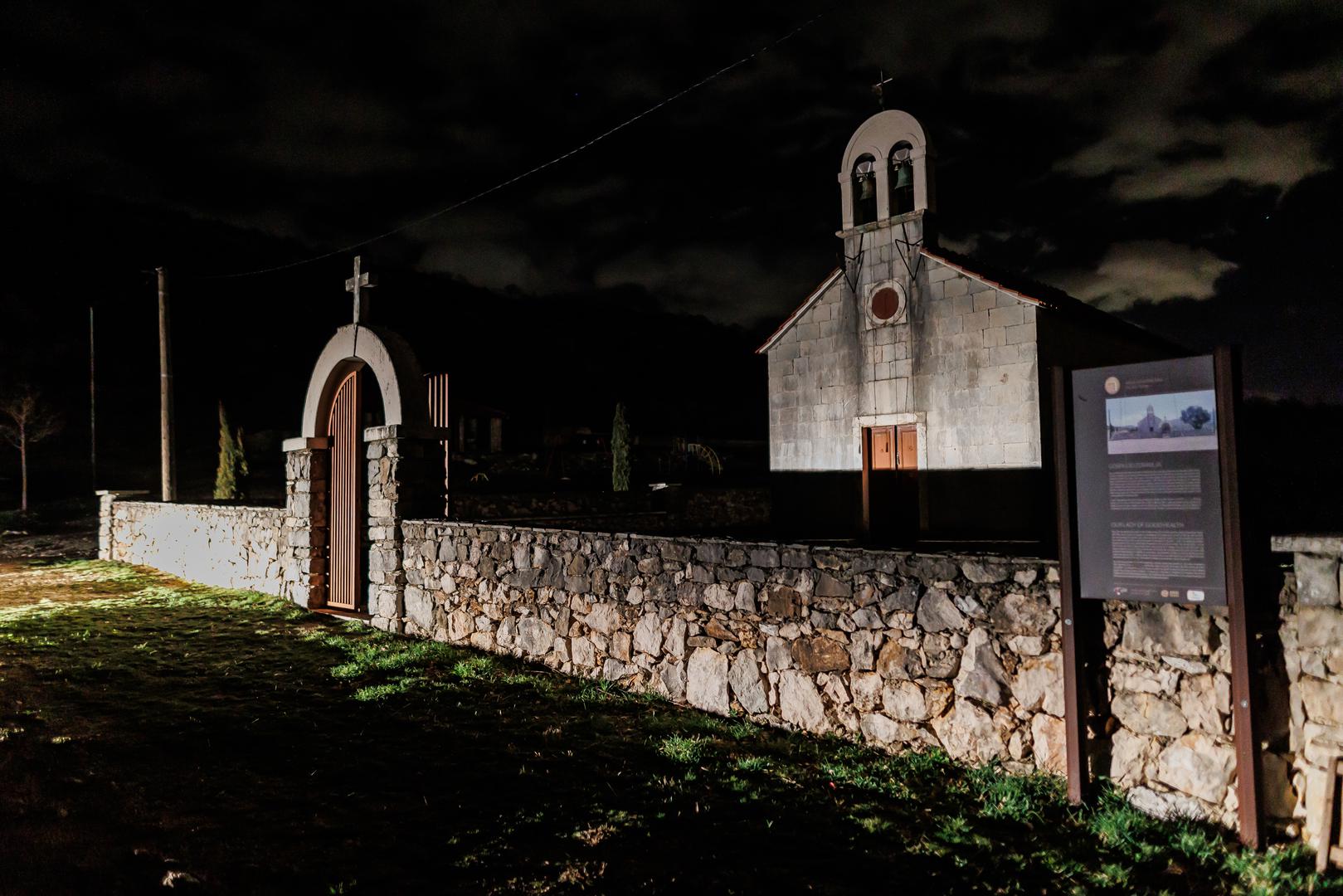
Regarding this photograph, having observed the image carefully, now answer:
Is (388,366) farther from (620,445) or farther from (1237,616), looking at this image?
(620,445)

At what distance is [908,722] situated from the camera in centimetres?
461

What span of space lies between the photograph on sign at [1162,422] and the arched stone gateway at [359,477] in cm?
728

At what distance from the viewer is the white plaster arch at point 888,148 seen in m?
12.9

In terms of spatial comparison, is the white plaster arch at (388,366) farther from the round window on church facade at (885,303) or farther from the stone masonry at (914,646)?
the round window on church facade at (885,303)

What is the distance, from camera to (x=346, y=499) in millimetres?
10016

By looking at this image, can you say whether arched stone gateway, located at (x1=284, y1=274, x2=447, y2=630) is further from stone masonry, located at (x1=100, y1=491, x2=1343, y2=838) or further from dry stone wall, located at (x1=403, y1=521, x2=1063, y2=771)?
dry stone wall, located at (x1=403, y1=521, x2=1063, y2=771)

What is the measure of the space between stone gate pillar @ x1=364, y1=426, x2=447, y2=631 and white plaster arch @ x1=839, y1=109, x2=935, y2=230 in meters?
8.81

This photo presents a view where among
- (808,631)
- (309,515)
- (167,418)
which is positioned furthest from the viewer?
(167,418)

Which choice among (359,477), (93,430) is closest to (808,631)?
(359,477)

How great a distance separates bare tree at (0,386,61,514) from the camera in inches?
966

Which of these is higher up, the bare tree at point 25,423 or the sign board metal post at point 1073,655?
the bare tree at point 25,423

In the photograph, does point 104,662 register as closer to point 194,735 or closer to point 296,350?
point 194,735

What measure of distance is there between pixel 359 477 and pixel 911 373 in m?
8.78

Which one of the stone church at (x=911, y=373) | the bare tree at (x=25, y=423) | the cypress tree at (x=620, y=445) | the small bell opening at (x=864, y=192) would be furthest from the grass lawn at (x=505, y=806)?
the bare tree at (x=25, y=423)
